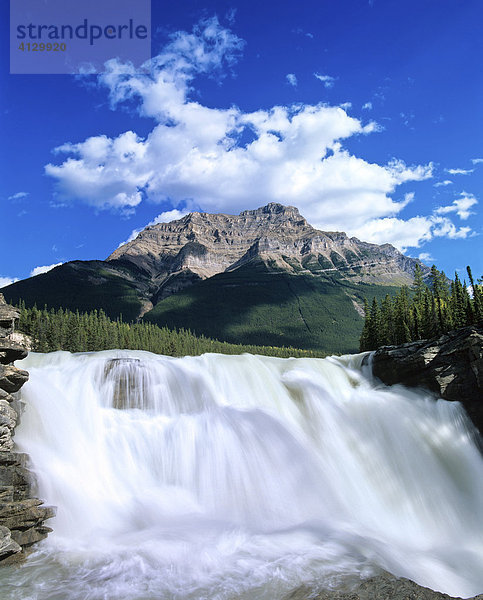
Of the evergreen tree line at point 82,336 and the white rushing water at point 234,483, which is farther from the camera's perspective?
the evergreen tree line at point 82,336

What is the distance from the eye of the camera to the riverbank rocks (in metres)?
8.54

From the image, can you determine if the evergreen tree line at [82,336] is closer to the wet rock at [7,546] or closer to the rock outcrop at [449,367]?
the rock outcrop at [449,367]

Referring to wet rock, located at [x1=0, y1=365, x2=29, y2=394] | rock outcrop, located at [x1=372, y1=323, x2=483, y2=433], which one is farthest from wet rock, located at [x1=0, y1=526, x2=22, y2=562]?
rock outcrop, located at [x1=372, y1=323, x2=483, y2=433]

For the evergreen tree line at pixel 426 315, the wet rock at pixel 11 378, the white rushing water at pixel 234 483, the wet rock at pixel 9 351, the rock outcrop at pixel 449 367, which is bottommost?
the white rushing water at pixel 234 483

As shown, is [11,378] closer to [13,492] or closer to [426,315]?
[13,492]

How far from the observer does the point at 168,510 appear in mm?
15852

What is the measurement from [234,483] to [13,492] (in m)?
8.97

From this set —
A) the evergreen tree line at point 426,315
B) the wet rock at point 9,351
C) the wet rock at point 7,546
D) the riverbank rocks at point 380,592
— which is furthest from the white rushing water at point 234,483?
the evergreen tree line at point 426,315

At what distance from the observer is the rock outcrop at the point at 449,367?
28.0m

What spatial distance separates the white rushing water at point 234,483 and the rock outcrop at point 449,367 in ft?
4.70

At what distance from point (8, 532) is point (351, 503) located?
14004mm

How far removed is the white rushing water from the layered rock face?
608 mm

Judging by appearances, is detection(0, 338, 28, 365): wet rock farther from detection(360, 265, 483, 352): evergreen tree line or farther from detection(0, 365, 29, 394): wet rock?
detection(360, 265, 483, 352): evergreen tree line

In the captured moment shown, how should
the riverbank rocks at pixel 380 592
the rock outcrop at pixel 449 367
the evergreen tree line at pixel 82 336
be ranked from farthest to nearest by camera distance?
the evergreen tree line at pixel 82 336 < the rock outcrop at pixel 449 367 < the riverbank rocks at pixel 380 592
